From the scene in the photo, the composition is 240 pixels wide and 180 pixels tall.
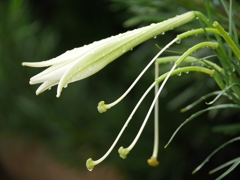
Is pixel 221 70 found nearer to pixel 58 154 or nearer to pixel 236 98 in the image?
pixel 236 98

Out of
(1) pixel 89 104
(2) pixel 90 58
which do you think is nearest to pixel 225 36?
(2) pixel 90 58

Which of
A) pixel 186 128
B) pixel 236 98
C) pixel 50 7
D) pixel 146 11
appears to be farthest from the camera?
pixel 50 7

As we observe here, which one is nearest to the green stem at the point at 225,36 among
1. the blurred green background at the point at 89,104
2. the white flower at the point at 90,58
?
the white flower at the point at 90,58

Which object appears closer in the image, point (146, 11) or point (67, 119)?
point (146, 11)

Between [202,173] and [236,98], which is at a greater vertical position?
[236,98]

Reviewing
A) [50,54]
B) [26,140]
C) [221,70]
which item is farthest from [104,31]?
[221,70]

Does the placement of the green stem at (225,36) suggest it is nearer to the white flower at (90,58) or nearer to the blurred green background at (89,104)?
the white flower at (90,58)
